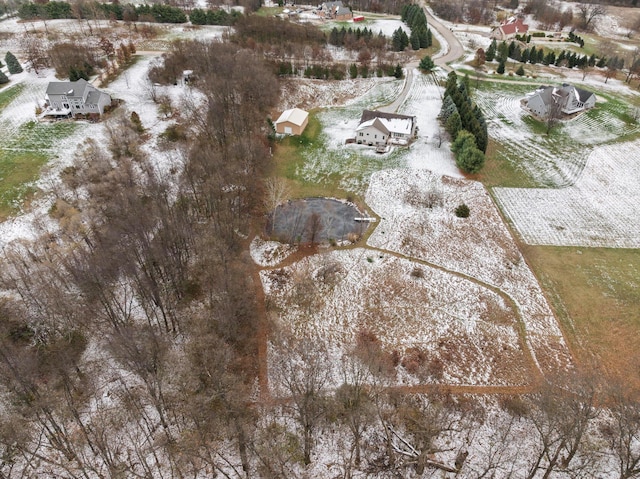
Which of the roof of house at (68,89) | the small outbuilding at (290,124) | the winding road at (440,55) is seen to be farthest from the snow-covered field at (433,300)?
the roof of house at (68,89)

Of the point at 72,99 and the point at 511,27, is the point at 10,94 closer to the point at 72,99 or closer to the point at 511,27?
the point at 72,99

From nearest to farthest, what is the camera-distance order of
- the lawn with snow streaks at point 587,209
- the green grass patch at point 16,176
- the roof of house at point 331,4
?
the lawn with snow streaks at point 587,209 < the green grass patch at point 16,176 < the roof of house at point 331,4

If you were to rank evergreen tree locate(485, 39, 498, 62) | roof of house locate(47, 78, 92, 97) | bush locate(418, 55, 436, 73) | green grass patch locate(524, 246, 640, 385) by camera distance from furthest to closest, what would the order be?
evergreen tree locate(485, 39, 498, 62) < bush locate(418, 55, 436, 73) < roof of house locate(47, 78, 92, 97) < green grass patch locate(524, 246, 640, 385)

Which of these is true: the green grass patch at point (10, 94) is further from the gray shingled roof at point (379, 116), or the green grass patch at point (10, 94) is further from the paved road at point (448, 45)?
the paved road at point (448, 45)

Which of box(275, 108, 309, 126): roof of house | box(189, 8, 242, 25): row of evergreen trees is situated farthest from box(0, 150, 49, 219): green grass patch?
box(189, 8, 242, 25): row of evergreen trees

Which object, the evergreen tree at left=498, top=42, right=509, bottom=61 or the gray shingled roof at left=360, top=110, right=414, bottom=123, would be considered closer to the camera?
the gray shingled roof at left=360, top=110, right=414, bottom=123

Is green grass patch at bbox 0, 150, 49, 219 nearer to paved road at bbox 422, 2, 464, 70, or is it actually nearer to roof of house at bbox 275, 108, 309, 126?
roof of house at bbox 275, 108, 309, 126
